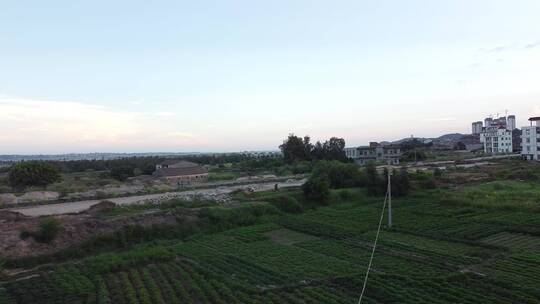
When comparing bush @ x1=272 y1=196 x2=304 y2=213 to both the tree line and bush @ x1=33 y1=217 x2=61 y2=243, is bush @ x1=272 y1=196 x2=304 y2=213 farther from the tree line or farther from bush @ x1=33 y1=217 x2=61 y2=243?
the tree line

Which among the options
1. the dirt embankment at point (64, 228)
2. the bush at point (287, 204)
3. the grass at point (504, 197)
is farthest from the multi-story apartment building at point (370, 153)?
the dirt embankment at point (64, 228)

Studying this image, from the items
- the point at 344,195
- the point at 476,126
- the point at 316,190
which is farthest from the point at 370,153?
the point at 476,126

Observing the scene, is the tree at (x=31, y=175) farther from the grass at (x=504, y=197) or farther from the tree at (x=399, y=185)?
the grass at (x=504, y=197)

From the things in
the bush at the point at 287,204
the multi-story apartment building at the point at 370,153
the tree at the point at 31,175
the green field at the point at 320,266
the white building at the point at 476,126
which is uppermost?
the white building at the point at 476,126

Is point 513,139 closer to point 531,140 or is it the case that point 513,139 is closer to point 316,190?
point 531,140

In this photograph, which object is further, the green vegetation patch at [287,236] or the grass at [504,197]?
the grass at [504,197]
